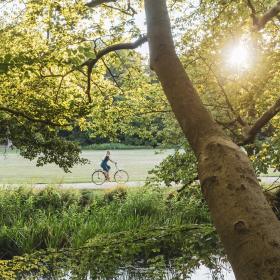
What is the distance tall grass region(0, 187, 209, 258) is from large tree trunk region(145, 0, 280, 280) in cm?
749

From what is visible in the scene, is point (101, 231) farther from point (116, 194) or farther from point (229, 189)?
point (229, 189)

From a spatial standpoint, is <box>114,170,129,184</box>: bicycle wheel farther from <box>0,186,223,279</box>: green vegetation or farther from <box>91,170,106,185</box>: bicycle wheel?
<box>0,186,223,279</box>: green vegetation

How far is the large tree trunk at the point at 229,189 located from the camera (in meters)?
1.45

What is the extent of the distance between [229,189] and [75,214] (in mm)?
11398

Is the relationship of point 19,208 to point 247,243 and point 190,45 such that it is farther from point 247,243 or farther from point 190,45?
point 247,243

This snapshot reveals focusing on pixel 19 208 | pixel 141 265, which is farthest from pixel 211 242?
pixel 19 208

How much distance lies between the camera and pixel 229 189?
167 cm

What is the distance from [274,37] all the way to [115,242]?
4179 millimetres

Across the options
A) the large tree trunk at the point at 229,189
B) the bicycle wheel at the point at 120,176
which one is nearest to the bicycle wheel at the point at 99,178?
the bicycle wheel at the point at 120,176

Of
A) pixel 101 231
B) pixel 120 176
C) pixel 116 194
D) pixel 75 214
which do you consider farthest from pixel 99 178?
pixel 101 231

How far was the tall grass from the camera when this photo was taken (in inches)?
448

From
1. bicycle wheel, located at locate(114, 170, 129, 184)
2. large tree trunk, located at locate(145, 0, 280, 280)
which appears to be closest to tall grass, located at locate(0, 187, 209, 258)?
bicycle wheel, located at locate(114, 170, 129, 184)

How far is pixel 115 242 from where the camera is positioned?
222 inches

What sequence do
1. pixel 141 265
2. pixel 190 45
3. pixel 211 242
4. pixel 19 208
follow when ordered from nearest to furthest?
pixel 211 242, pixel 190 45, pixel 141 265, pixel 19 208
